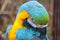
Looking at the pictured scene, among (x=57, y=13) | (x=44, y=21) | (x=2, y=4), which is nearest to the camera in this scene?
(x=44, y=21)

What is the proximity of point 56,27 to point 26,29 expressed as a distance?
1.86 ft

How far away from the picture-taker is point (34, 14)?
3.82 feet

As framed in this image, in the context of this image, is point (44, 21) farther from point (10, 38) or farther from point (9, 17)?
point (9, 17)

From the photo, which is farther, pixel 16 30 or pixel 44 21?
pixel 16 30

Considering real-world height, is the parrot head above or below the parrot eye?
above

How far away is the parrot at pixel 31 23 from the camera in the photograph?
1.16 meters

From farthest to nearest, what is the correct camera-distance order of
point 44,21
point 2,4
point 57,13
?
1. point 2,4
2. point 57,13
3. point 44,21

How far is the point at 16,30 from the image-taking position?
1259 millimetres

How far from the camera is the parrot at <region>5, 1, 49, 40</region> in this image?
3.81ft

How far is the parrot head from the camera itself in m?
1.16

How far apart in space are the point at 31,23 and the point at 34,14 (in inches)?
2.4

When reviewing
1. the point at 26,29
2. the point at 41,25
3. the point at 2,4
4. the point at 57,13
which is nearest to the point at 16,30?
the point at 26,29

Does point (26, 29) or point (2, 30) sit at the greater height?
point (26, 29)

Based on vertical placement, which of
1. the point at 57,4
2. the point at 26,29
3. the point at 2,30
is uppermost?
the point at 57,4
